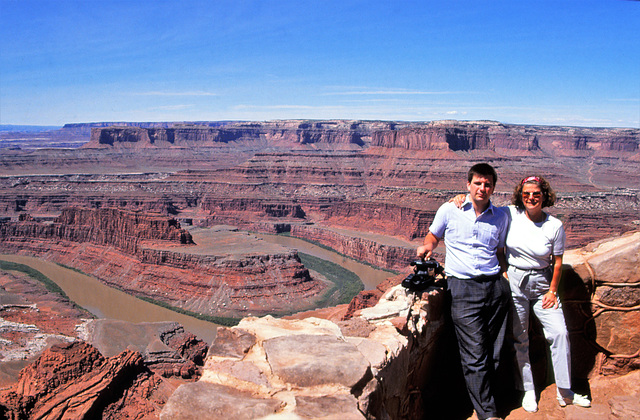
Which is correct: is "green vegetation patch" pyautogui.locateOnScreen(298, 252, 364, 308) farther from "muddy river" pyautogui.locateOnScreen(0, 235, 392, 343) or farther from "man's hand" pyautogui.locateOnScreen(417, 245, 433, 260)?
"man's hand" pyautogui.locateOnScreen(417, 245, 433, 260)

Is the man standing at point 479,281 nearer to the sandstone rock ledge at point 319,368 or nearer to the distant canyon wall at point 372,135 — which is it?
the sandstone rock ledge at point 319,368

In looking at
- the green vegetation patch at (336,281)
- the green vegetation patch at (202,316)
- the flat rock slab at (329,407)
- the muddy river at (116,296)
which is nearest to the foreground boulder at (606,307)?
the flat rock slab at (329,407)

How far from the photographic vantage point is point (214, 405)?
12.1 ft

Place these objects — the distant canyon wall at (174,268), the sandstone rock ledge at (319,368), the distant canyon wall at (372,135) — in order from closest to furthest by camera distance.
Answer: the sandstone rock ledge at (319,368) < the distant canyon wall at (174,268) < the distant canyon wall at (372,135)

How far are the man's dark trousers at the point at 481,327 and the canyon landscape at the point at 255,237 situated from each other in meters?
0.60

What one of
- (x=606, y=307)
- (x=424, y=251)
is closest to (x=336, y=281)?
(x=606, y=307)

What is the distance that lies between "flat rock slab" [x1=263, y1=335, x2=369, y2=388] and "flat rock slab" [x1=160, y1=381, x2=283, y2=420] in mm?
384

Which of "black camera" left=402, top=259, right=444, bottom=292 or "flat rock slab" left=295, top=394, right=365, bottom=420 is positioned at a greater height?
"black camera" left=402, top=259, right=444, bottom=292

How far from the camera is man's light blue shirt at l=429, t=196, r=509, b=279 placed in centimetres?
523

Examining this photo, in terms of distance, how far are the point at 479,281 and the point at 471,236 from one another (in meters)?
0.49

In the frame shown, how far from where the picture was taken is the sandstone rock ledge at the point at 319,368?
146 inches

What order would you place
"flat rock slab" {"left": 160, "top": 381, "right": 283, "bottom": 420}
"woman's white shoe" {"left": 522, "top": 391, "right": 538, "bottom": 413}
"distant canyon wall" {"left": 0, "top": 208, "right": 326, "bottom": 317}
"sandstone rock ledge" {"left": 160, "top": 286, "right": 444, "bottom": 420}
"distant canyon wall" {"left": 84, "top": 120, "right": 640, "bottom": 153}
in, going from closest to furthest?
"flat rock slab" {"left": 160, "top": 381, "right": 283, "bottom": 420}, "sandstone rock ledge" {"left": 160, "top": 286, "right": 444, "bottom": 420}, "woman's white shoe" {"left": 522, "top": 391, "right": 538, "bottom": 413}, "distant canyon wall" {"left": 0, "top": 208, "right": 326, "bottom": 317}, "distant canyon wall" {"left": 84, "top": 120, "right": 640, "bottom": 153}

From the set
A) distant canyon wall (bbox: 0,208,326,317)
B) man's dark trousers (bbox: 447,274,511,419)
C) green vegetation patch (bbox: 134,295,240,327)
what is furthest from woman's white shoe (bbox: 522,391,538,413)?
distant canyon wall (bbox: 0,208,326,317)

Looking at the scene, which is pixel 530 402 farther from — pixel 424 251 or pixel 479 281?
pixel 424 251
